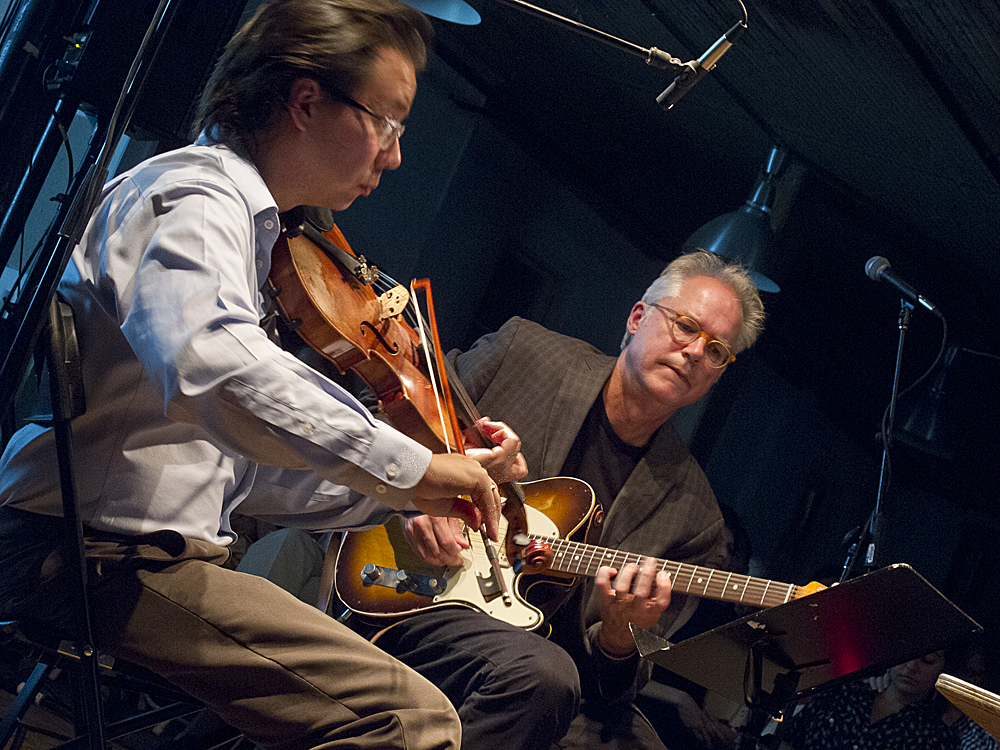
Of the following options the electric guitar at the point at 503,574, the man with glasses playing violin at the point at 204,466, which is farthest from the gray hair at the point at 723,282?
the man with glasses playing violin at the point at 204,466

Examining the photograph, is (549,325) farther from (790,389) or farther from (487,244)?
(790,389)

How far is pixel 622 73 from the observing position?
457 cm

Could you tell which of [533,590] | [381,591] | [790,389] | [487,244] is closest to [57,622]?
[381,591]

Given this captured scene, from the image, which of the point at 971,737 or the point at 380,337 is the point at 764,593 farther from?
the point at 971,737

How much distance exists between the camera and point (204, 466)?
4.46 feet

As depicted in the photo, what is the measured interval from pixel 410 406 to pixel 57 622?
977 millimetres

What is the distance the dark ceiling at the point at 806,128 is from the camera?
355 centimetres

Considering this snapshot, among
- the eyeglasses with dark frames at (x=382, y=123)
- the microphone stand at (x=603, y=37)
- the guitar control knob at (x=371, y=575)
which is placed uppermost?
the microphone stand at (x=603, y=37)

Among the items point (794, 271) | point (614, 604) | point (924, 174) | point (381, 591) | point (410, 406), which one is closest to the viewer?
point (410, 406)

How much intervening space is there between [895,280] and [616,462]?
1.44 meters

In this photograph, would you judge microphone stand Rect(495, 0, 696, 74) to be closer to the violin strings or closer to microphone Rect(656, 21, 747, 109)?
microphone Rect(656, 21, 747, 109)

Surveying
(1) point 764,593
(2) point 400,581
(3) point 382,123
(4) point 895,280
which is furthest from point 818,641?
(4) point 895,280

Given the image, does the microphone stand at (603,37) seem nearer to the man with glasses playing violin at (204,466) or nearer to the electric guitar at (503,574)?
the man with glasses playing violin at (204,466)

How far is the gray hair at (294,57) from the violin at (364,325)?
27 centimetres
